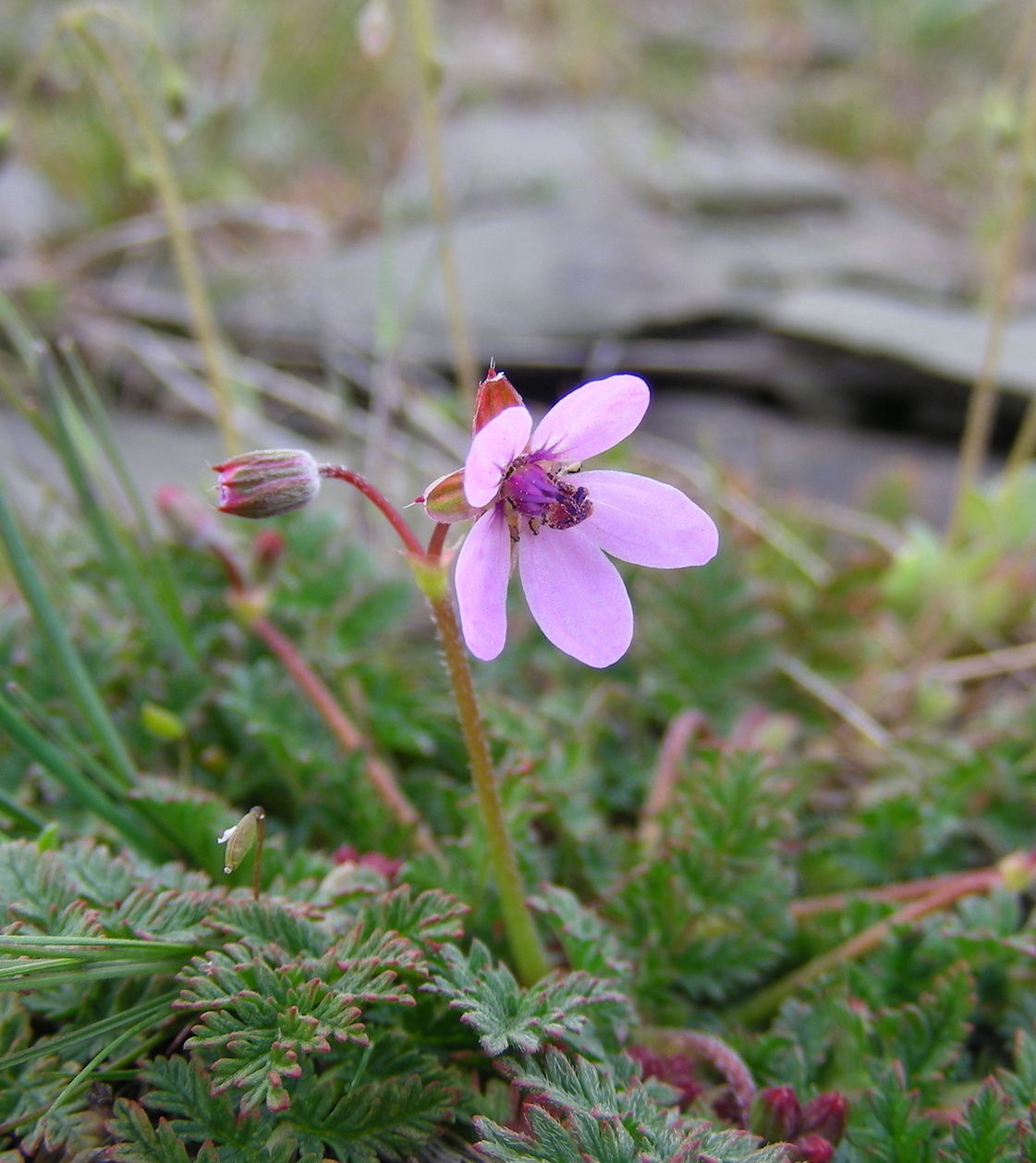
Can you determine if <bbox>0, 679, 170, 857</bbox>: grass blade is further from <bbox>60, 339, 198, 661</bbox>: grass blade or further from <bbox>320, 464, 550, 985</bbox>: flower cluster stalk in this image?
<bbox>320, 464, 550, 985</bbox>: flower cluster stalk

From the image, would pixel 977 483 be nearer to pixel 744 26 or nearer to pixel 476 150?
pixel 476 150

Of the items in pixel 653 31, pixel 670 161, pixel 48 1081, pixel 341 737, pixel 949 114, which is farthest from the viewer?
pixel 653 31

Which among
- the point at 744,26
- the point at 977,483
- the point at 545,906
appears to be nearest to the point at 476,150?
the point at 977,483

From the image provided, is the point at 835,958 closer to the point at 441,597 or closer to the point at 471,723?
the point at 471,723

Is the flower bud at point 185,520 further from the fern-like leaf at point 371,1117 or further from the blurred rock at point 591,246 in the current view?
the fern-like leaf at point 371,1117

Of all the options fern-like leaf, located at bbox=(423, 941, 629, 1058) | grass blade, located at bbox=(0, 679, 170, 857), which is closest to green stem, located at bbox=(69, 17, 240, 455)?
grass blade, located at bbox=(0, 679, 170, 857)

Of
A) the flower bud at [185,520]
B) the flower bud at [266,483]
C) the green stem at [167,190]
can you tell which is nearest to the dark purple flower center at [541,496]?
the flower bud at [266,483]
